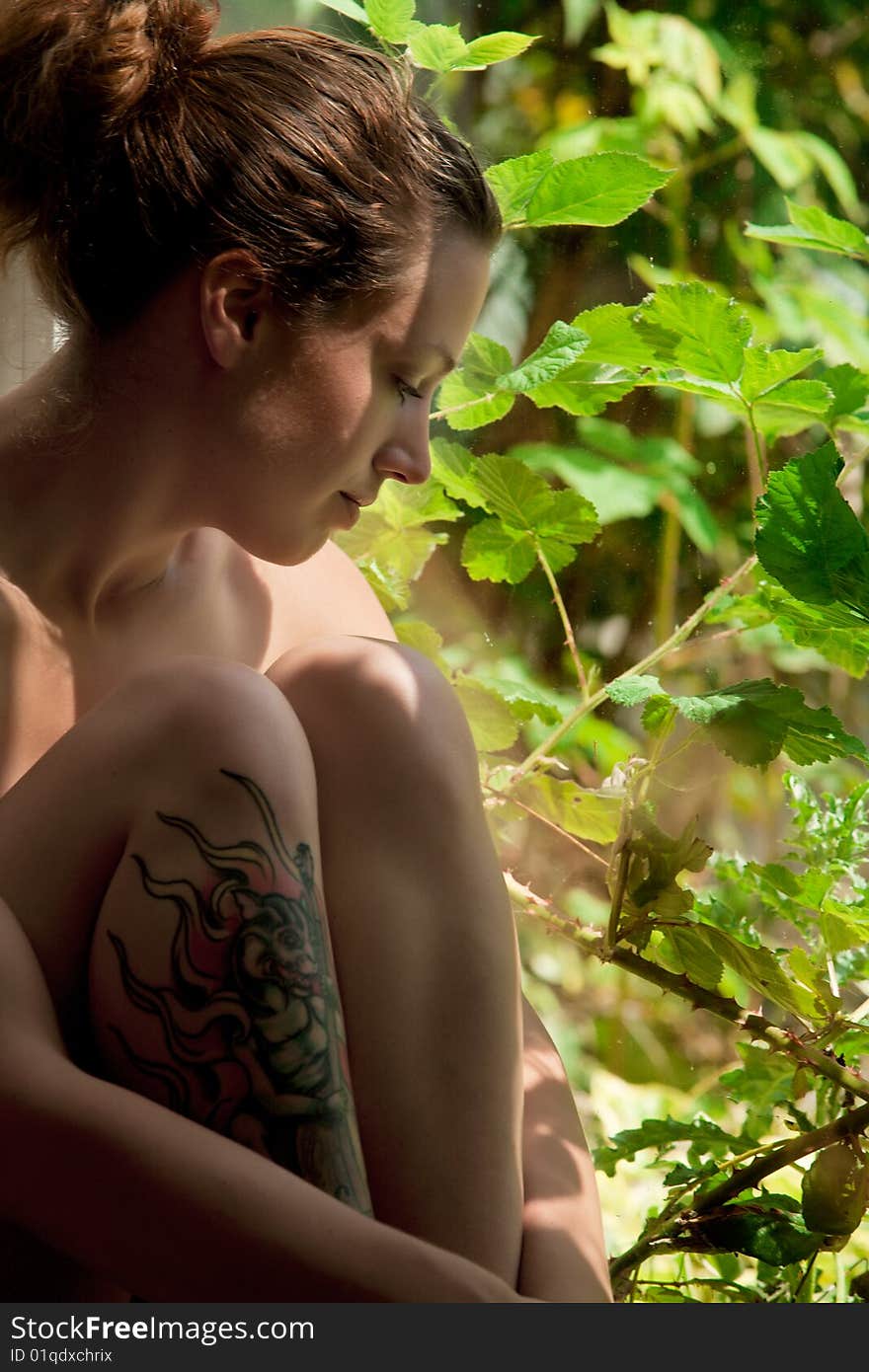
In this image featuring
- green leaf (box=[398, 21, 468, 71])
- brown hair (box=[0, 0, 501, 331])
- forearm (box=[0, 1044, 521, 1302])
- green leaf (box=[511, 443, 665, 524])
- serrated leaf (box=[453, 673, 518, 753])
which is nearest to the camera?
forearm (box=[0, 1044, 521, 1302])

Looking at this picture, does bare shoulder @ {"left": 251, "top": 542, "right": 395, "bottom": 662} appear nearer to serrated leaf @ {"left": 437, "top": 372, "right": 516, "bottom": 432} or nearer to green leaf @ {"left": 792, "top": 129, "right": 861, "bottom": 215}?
serrated leaf @ {"left": 437, "top": 372, "right": 516, "bottom": 432}

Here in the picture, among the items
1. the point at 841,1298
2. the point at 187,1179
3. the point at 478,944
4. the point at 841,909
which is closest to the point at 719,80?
the point at 841,909

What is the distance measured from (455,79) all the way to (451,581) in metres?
0.53

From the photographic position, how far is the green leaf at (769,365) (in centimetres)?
99

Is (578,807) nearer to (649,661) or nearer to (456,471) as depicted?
(649,661)

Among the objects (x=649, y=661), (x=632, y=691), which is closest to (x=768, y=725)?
(x=632, y=691)

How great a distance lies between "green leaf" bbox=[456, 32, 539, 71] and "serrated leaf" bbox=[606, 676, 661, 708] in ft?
1.83

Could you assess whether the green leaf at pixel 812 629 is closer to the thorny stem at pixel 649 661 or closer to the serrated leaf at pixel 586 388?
the thorny stem at pixel 649 661

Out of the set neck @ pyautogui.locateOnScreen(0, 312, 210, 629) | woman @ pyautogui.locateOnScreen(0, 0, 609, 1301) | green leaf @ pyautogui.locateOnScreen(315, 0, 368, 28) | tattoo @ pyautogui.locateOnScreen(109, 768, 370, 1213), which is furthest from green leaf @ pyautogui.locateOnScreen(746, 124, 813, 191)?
tattoo @ pyautogui.locateOnScreen(109, 768, 370, 1213)

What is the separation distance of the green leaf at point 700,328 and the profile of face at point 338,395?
14 centimetres

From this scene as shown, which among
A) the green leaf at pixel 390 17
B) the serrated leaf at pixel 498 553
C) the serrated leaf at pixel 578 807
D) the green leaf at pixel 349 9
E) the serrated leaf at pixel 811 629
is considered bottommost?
the serrated leaf at pixel 578 807

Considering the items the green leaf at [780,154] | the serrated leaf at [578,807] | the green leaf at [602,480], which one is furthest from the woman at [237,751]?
the green leaf at [780,154]

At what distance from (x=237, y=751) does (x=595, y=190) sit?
2.00 ft

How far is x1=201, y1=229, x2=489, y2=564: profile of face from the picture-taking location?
3.01 ft
